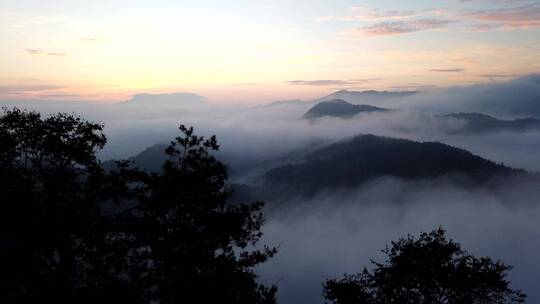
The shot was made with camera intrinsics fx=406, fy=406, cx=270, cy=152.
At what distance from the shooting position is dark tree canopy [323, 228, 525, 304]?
2620cm

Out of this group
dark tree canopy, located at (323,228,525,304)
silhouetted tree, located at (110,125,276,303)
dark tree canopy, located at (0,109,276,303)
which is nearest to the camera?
dark tree canopy, located at (0,109,276,303)

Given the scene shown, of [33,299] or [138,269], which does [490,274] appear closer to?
[138,269]

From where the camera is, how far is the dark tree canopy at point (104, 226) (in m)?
17.9

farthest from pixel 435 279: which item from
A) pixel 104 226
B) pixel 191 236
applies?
pixel 104 226

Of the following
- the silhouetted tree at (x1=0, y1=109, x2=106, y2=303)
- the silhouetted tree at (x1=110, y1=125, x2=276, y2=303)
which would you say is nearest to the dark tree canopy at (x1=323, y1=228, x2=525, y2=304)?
the silhouetted tree at (x1=110, y1=125, x2=276, y2=303)

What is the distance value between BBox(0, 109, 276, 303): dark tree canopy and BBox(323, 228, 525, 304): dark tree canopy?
30.6 feet

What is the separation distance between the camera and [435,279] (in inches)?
1037

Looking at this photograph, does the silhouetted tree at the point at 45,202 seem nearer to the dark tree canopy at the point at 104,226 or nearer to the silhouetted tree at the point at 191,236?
the dark tree canopy at the point at 104,226

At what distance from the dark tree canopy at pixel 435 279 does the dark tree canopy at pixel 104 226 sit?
9328 millimetres

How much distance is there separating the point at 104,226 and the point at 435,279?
67.2 feet

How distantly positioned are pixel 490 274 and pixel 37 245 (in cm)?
2637

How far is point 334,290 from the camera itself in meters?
29.3

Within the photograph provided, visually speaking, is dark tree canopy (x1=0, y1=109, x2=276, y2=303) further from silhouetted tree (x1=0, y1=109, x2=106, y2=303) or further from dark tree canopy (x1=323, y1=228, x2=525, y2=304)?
dark tree canopy (x1=323, y1=228, x2=525, y2=304)

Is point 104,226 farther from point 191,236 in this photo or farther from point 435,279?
point 435,279
